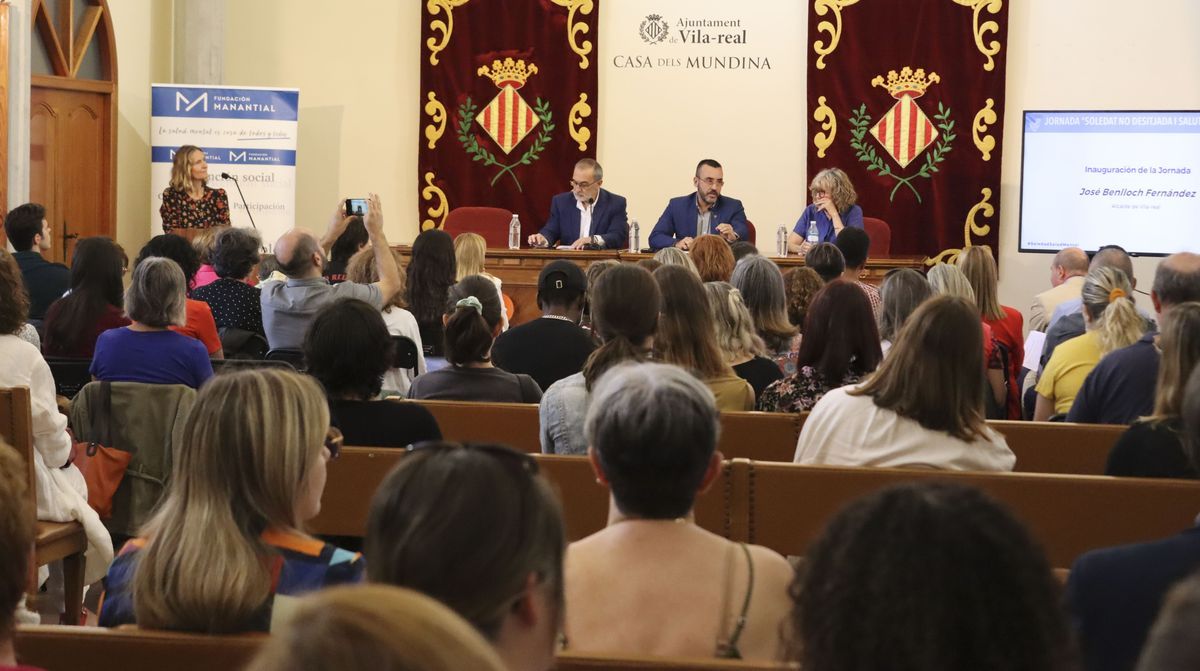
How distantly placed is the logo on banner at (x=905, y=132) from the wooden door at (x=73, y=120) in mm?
5517

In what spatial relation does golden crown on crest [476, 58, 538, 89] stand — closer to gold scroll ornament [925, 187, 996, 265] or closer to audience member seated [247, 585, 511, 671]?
gold scroll ornament [925, 187, 996, 265]

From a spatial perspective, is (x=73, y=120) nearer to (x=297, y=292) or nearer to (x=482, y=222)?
(x=482, y=222)

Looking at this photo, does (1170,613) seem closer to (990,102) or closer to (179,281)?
(179,281)

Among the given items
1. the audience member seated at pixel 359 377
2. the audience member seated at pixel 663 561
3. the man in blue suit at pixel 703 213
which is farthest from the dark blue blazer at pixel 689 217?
the audience member seated at pixel 663 561

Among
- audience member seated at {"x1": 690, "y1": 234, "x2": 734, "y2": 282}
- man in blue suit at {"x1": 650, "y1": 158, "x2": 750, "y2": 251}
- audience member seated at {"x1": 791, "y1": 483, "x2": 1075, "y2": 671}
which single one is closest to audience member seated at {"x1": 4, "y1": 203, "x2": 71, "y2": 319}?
audience member seated at {"x1": 690, "y1": 234, "x2": 734, "y2": 282}

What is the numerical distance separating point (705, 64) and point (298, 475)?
8959 millimetres

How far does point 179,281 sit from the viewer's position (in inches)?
174

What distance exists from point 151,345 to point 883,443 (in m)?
2.37

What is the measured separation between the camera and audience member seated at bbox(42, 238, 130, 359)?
4934mm

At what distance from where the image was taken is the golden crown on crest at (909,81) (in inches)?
411

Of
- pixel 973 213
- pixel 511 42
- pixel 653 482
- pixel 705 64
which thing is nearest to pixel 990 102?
pixel 973 213

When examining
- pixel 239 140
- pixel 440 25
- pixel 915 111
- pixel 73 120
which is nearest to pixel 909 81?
pixel 915 111

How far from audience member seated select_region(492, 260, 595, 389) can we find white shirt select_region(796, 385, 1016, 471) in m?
1.51

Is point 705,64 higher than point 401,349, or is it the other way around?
point 705,64
